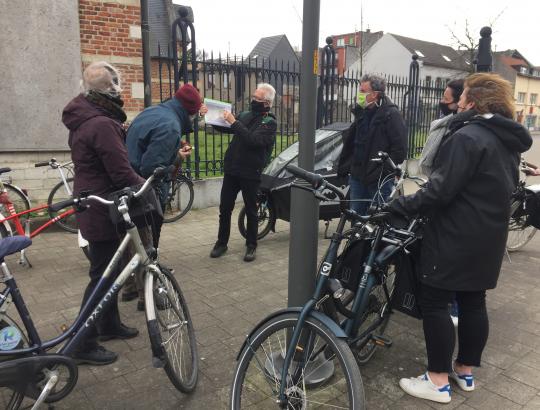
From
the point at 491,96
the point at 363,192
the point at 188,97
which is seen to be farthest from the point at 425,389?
the point at 188,97

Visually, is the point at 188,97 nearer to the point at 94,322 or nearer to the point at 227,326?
the point at 227,326

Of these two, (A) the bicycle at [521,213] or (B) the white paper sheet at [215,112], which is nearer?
(A) the bicycle at [521,213]

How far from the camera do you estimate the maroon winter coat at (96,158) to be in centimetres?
292

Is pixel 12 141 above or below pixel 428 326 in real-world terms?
above

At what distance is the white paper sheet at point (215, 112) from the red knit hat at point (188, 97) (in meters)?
0.99

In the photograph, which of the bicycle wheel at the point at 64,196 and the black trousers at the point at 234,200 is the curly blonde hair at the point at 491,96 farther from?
the bicycle wheel at the point at 64,196

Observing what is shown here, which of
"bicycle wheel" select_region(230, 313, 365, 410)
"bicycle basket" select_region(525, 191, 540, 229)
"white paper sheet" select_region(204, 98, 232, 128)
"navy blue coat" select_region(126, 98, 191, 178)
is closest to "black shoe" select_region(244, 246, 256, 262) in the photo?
"white paper sheet" select_region(204, 98, 232, 128)

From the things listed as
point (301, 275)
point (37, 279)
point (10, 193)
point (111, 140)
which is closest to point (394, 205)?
point (301, 275)

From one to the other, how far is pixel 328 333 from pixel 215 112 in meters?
3.53

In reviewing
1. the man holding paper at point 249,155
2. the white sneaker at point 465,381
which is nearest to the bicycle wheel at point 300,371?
the white sneaker at point 465,381

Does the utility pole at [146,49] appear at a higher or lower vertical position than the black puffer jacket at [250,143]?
higher

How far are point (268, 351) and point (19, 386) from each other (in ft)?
4.27

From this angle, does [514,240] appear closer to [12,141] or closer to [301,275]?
[301,275]

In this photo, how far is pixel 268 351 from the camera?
8.44 feet
